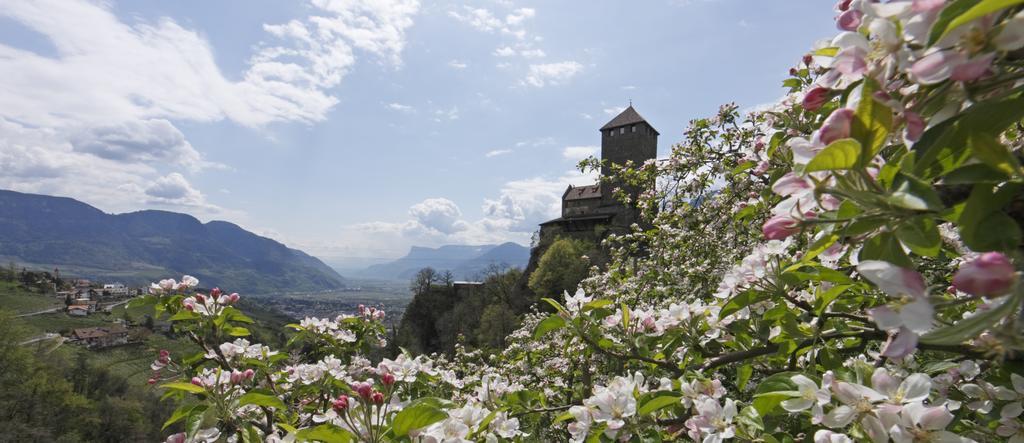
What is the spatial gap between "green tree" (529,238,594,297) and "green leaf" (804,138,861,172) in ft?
104

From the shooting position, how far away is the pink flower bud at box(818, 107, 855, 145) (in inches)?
28.4

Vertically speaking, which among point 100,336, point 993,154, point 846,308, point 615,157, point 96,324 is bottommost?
point 100,336

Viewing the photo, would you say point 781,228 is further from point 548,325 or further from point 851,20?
point 548,325

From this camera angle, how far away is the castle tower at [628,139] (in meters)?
42.8

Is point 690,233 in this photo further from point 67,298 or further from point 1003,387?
point 67,298

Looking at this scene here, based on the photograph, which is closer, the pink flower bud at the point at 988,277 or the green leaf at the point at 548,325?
the pink flower bud at the point at 988,277

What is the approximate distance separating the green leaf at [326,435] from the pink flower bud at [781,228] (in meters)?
1.37

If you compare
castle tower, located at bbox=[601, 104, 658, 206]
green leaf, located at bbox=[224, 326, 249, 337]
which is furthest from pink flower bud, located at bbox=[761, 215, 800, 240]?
castle tower, located at bbox=[601, 104, 658, 206]

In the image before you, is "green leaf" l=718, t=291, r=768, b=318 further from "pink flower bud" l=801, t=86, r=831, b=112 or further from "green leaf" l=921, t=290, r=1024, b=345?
"green leaf" l=921, t=290, r=1024, b=345

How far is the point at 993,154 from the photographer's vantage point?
62 centimetres

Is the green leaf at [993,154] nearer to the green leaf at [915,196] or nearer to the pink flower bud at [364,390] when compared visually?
the green leaf at [915,196]

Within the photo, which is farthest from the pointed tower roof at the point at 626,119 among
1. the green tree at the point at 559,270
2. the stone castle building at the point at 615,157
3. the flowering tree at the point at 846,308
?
the flowering tree at the point at 846,308

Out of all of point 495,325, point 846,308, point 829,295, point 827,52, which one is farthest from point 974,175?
point 495,325

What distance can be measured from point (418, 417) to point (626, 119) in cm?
4565
